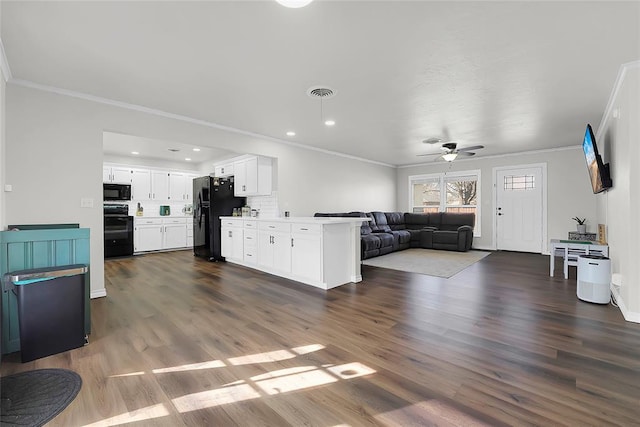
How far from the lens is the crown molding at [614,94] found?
2.78m

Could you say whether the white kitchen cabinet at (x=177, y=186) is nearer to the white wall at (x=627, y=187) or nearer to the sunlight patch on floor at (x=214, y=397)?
the sunlight patch on floor at (x=214, y=397)

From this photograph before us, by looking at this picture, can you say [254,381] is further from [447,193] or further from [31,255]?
[447,193]

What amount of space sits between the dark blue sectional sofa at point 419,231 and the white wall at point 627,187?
367cm

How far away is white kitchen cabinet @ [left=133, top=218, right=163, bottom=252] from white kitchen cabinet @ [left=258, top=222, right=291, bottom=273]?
3742 millimetres

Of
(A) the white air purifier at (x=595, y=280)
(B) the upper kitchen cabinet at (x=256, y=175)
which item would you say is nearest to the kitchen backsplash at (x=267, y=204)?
(B) the upper kitchen cabinet at (x=256, y=175)

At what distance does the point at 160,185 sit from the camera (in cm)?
761

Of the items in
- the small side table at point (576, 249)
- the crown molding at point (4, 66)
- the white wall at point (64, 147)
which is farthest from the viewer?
the small side table at point (576, 249)

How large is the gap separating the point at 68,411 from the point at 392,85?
12.1 ft

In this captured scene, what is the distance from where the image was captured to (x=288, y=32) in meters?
2.26

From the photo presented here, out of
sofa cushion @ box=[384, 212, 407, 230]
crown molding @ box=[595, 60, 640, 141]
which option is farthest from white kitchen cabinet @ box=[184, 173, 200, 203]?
crown molding @ box=[595, 60, 640, 141]

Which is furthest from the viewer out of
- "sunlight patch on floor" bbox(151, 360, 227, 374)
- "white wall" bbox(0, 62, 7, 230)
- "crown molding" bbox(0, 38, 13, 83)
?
"white wall" bbox(0, 62, 7, 230)

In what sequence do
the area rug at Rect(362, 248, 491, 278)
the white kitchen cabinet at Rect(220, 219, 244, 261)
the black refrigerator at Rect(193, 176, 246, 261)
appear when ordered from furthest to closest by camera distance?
1. the black refrigerator at Rect(193, 176, 246, 261)
2. the white kitchen cabinet at Rect(220, 219, 244, 261)
3. the area rug at Rect(362, 248, 491, 278)

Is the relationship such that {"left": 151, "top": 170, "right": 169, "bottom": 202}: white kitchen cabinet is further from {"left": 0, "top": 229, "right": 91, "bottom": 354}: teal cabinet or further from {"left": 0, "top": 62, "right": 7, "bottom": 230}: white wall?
{"left": 0, "top": 229, "right": 91, "bottom": 354}: teal cabinet

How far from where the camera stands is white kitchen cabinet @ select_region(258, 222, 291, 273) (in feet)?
14.6
